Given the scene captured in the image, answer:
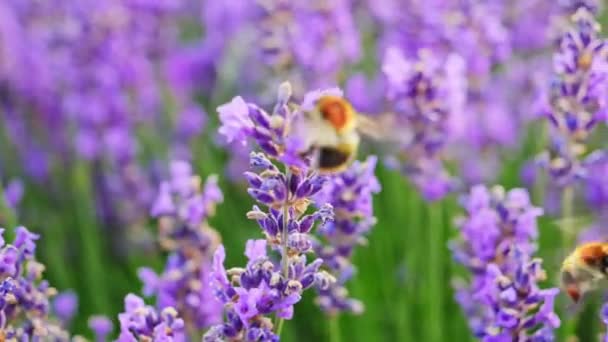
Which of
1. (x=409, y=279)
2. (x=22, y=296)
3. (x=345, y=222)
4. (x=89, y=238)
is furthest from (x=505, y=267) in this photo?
(x=89, y=238)

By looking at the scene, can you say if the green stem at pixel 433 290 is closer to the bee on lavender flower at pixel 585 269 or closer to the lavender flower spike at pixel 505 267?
the lavender flower spike at pixel 505 267

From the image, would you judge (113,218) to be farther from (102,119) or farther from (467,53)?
(467,53)

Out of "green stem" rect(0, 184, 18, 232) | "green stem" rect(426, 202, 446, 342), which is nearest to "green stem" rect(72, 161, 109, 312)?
"green stem" rect(0, 184, 18, 232)

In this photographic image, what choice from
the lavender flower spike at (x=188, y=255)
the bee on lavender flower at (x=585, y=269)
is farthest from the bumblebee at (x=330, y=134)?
the lavender flower spike at (x=188, y=255)

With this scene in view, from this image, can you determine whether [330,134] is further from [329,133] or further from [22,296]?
[22,296]

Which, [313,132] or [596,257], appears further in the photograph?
[596,257]

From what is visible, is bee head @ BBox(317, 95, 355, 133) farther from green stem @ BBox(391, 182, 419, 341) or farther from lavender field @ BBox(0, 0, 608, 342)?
green stem @ BBox(391, 182, 419, 341)
